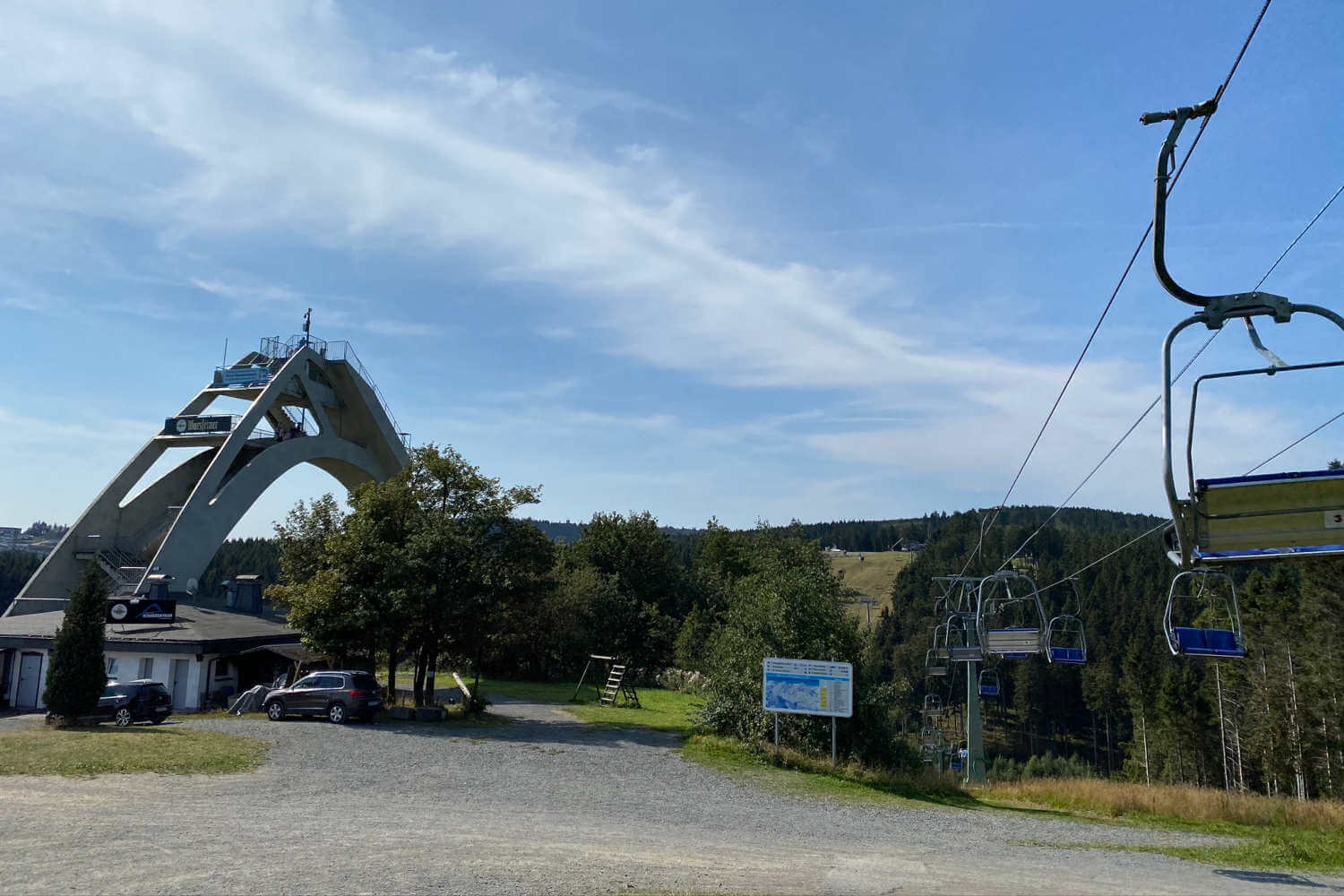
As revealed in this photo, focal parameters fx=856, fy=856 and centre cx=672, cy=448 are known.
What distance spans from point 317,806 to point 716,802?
6.99m

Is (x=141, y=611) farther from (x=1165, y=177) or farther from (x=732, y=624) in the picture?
(x=1165, y=177)

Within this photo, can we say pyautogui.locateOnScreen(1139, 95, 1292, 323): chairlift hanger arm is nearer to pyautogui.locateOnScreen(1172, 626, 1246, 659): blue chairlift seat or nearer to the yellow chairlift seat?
the yellow chairlift seat

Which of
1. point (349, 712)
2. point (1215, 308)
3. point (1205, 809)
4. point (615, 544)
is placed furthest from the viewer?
point (615, 544)

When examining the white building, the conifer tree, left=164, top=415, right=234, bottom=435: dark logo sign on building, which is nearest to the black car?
the conifer tree

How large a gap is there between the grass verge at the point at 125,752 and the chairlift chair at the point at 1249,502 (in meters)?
17.6

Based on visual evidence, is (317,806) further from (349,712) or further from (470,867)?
(349,712)

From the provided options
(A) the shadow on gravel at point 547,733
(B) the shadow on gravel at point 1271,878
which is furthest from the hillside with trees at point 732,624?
(B) the shadow on gravel at point 1271,878

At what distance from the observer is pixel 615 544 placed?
59.0 m

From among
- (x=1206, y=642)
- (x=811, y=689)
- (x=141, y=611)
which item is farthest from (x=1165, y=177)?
(x=141, y=611)

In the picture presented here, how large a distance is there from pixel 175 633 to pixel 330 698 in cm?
932

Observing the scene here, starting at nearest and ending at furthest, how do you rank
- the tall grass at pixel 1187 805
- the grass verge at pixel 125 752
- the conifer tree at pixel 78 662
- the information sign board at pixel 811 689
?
the grass verge at pixel 125 752 → the tall grass at pixel 1187 805 → the information sign board at pixel 811 689 → the conifer tree at pixel 78 662

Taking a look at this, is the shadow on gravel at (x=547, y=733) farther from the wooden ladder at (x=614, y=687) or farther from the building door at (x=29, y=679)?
the building door at (x=29, y=679)

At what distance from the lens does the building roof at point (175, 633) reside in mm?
29484

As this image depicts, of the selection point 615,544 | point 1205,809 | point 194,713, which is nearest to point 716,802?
point 1205,809
